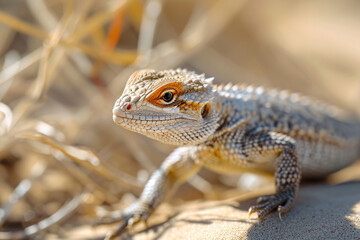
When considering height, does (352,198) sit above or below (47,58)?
below

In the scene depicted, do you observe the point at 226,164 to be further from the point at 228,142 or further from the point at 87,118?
the point at 87,118

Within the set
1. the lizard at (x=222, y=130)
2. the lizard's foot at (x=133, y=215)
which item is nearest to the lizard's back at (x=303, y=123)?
the lizard at (x=222, y=130)

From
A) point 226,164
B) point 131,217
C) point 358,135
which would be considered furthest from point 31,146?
point 358,135

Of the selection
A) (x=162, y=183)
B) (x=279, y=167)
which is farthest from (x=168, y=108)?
(x=279, y=167)

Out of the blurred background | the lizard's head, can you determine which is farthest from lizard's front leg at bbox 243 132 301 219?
the blurred background

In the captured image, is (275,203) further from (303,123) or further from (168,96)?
(303,123)

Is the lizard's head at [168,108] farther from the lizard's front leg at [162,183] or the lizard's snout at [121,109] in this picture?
the lizard's front leg at [162,183]

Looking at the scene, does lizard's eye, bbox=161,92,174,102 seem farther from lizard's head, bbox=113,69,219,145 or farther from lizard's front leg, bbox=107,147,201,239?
lizard's front leg, bbox=107,147,201,239
